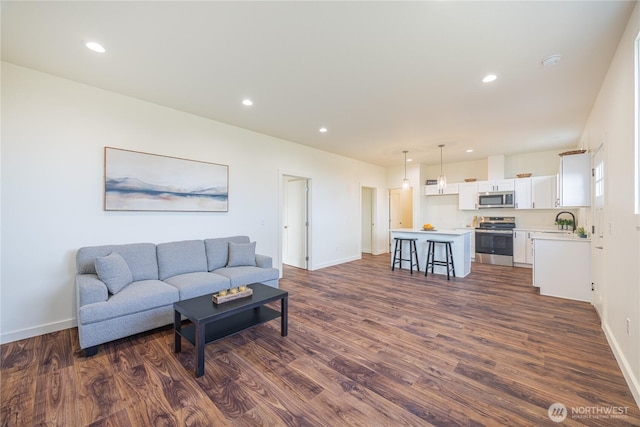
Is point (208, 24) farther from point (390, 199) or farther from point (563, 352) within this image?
point (390, 199)

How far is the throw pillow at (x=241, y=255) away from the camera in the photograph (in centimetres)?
390

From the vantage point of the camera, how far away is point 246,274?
3529 mm

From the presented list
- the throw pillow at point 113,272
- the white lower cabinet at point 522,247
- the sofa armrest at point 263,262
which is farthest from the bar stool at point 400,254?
the throw pillow at point 113,272

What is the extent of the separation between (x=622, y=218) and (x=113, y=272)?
15.1ft

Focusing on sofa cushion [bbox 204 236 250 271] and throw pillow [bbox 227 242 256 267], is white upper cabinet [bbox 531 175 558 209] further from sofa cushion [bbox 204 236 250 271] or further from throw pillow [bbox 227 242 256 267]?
sofa cushion [bbox 204 236 250 271]

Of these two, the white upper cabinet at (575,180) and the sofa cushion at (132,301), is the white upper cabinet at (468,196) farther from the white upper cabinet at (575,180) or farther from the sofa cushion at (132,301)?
the sofa cushion at (132,301)

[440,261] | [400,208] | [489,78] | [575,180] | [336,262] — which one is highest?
[489,78]

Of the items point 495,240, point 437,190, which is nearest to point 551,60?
point 495,240

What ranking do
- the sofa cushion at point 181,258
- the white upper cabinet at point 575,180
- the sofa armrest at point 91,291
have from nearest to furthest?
1. the sofa armrest at point 91,291
2. the sofa cushion at point 181,258
3. the white upper cabinet at point 575,180

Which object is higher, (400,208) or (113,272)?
(400,208)

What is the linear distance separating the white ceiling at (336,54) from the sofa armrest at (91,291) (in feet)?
6.98

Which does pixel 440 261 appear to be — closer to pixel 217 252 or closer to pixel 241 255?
pixel 241 255

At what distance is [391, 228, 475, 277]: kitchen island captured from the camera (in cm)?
523

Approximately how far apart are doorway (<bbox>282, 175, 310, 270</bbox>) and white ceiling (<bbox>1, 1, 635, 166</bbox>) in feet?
7.21
